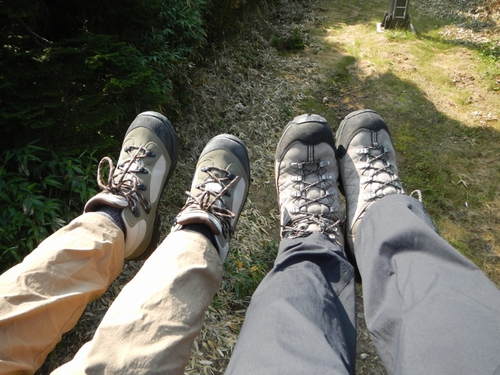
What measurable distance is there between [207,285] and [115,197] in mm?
759

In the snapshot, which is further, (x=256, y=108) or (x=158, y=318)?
(x=256, y=108)

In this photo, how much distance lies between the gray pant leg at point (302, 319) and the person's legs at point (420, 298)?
0.41 ft

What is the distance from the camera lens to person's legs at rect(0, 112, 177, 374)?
4.26 ft

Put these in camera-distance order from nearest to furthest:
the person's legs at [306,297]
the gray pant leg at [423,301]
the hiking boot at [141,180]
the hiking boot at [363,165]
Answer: the gray pant leg at [423,301] → the person's legs at [306,297] → the hiking boot at [141,180] → the hiking boot at [363,165]

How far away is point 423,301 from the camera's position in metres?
1.30

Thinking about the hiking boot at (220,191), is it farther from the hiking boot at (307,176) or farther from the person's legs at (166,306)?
the hiking boot at (307,176)

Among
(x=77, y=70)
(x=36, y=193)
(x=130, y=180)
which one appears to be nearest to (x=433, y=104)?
(x=130, y=180)

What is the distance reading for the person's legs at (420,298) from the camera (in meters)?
1.13

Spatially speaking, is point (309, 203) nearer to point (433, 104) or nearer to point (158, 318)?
point (158, 318)

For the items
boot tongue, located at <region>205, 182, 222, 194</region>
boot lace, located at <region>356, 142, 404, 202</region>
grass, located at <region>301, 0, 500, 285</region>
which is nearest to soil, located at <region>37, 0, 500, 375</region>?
grass, located at <region>301, 0, 500, 285</region>

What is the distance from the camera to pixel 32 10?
202 cm

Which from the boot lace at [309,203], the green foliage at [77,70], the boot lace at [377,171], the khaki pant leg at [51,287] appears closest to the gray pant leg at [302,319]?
the boot lace at [309,203]

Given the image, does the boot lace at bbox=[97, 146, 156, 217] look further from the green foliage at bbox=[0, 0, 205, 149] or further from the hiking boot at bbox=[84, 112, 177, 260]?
the green foliage at bbox=[0, 0, 205, 149]

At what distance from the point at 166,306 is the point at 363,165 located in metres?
1.70
